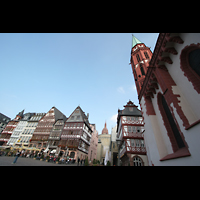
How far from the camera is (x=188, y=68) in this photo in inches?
296

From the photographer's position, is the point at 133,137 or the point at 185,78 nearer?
the point at 185,78

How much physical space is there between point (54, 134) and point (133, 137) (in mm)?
24554

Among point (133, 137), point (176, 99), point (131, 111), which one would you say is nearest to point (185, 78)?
point (176, 99)

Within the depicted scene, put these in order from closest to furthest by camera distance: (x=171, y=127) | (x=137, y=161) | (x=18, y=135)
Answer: (x=171, y=127) → (x=137, y=161) → (x=18, y=135)

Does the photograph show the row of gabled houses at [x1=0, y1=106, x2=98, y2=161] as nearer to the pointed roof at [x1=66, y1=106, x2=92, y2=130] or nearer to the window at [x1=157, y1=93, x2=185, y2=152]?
the pointed roof at [x1=66, y1=106, x2=92, y2=130]

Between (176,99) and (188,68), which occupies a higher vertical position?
(188,68)

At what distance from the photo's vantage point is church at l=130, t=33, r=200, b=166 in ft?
21.6

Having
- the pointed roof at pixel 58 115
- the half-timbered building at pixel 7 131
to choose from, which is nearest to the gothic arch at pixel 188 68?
the pointed roof at pixel 58 115

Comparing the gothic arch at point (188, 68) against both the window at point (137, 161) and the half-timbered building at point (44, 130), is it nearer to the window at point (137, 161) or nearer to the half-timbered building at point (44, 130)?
the window at point (137, 161)

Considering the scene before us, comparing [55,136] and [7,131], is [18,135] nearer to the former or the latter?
[7,131]

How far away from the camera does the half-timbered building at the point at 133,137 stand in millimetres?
17938
